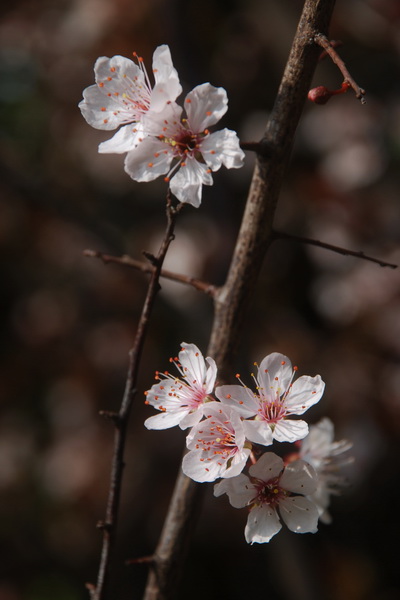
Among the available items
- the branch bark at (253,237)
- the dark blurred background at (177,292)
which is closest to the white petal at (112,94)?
the branch bark at (253,237)

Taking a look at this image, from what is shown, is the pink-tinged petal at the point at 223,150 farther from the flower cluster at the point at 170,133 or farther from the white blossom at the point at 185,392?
the white blossom at the point at 185,392

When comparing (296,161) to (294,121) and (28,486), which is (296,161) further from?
(294,121)

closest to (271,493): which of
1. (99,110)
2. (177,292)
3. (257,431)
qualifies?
(257,431)

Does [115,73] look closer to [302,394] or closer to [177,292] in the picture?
[302,394]

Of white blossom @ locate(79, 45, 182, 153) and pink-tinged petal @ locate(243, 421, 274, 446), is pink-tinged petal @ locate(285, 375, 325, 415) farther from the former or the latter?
white blossom @ locate(79, 45, 182, 153)

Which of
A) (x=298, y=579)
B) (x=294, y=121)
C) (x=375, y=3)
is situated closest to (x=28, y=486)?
(x=298, y=579)

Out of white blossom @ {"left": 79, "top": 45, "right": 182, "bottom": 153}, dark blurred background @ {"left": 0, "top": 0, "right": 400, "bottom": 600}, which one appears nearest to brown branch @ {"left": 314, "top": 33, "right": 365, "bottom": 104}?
white blossom @ {"left": 79, "top": 45, "right": 182, "bottom": 153}
